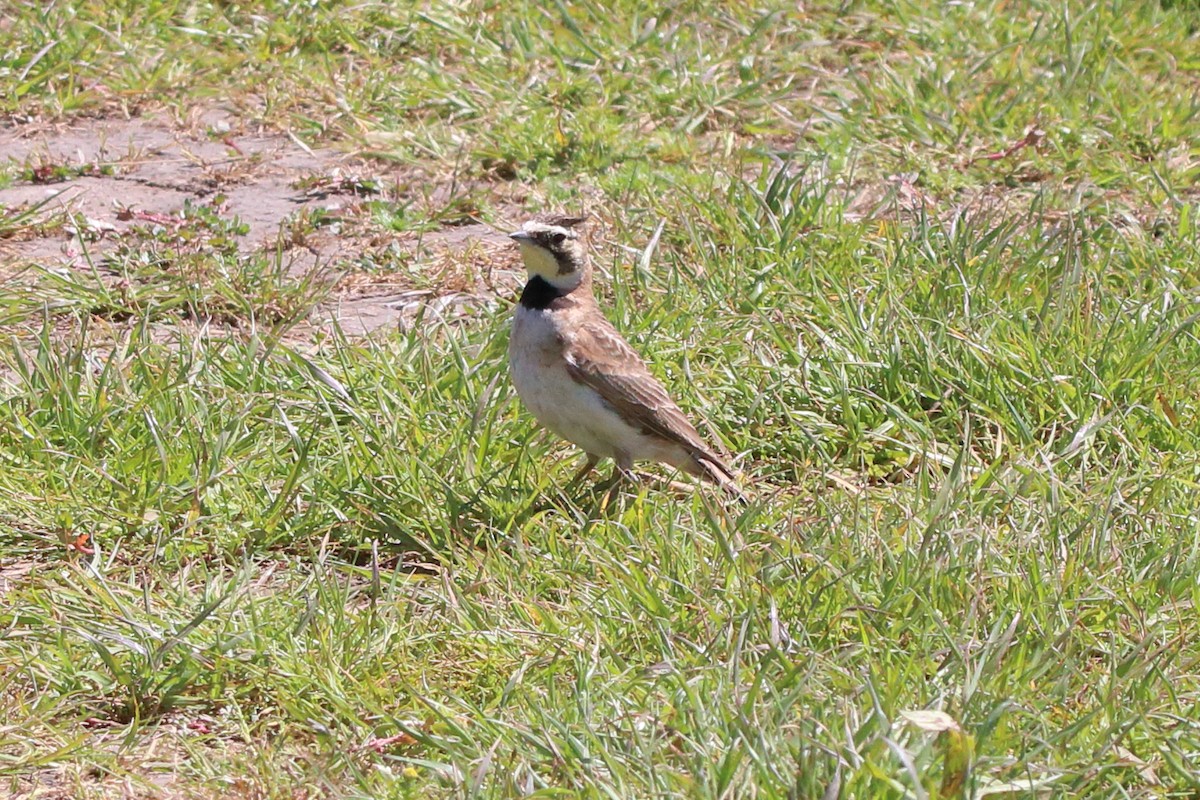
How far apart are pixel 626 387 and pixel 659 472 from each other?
0.57 meters

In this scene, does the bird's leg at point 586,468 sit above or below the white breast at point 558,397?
below

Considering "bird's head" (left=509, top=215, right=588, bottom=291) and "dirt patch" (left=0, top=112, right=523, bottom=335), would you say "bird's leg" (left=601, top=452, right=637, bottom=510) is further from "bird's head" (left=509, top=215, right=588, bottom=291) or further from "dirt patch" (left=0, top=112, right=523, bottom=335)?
"dirt patch" (left=0, top=112, right=523, bottom=335)

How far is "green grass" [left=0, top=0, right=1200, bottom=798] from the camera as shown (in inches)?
182

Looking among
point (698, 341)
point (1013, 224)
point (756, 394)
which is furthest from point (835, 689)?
point (1013, 224)

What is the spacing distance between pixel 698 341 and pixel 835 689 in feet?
8.81

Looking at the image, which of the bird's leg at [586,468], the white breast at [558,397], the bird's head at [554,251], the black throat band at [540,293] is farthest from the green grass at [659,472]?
the bird's head at [554,251]

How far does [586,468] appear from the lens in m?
6.55

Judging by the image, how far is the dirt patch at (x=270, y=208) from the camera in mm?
7832

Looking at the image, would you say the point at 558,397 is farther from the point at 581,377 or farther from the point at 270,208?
the point at 270,208

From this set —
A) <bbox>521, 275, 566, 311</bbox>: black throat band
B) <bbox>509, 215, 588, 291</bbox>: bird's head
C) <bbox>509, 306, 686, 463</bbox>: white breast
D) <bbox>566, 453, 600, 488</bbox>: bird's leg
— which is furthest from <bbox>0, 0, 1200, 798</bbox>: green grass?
<bbox>509, 215, 588, 291</bbox>: bird's head

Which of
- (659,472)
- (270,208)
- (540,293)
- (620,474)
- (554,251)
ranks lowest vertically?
(270,208)

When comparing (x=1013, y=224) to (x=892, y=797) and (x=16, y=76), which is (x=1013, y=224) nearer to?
(x=892, y=797)

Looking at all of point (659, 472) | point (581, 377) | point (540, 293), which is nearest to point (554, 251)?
point (540, 293)

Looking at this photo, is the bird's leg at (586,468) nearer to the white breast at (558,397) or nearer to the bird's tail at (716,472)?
the white breast at (558,397)
